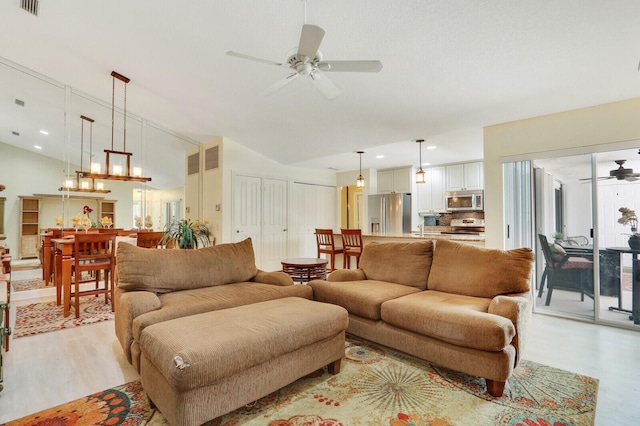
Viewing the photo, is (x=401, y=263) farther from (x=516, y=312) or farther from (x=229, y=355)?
(x=229, y=355)

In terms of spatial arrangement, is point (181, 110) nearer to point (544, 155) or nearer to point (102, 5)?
point (102, 5)

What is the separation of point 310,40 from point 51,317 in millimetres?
4033

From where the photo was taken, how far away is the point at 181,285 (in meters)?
2.65

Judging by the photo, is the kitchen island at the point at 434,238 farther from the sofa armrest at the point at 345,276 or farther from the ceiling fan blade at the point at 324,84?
the ceiling fan blade at the point at 324,84

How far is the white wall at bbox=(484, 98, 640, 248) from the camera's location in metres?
3.15

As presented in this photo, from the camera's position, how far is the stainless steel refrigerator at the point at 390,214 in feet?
22.5

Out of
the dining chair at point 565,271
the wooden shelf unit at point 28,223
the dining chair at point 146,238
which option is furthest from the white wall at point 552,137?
the wooden shelf unit at point 28,223

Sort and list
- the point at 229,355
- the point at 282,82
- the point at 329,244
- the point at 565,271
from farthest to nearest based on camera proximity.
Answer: the point at 329,244, the point at 565,271, the point at 282,82, the point at 229,355

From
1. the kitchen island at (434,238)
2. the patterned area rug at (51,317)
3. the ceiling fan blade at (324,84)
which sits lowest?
the patterned area rug at (51,317)

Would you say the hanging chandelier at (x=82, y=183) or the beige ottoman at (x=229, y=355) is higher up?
the hanging chandelier at (x=82, y=183)

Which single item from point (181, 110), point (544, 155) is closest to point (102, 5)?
point (181, 110)

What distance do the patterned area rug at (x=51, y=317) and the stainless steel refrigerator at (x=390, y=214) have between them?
520 centimetres

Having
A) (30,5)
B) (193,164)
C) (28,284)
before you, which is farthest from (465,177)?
(28,284)

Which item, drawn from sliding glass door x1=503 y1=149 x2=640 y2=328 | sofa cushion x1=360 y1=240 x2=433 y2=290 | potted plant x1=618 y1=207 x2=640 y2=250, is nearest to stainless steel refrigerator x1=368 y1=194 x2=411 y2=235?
sliding glass door x1=503 y1=149 x2=640 y2=328
